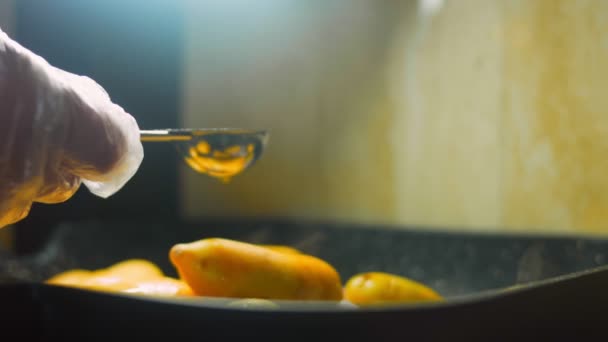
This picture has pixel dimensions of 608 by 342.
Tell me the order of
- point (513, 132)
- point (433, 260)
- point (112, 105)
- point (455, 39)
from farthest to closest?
point (455, 39) < point (513, 132) < point (433, 260) < point (112, 105)

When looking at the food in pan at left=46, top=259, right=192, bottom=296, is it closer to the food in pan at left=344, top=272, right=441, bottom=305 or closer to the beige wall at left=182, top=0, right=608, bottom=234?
the food in pan at left=344, top=272, right=441, bottom=305

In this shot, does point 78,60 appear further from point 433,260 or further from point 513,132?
point 513,132

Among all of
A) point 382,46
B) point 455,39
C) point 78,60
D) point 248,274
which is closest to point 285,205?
point 382,46

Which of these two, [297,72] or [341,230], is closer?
[341,230]

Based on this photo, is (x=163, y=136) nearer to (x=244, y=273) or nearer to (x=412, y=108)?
(x=244, y=273)

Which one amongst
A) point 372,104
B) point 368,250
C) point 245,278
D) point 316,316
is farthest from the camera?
point 372,104

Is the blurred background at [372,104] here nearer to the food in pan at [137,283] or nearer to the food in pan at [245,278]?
the food in pan at [137,283]

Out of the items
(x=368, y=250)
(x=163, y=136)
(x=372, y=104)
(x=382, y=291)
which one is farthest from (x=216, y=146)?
(x=372, y=104)
